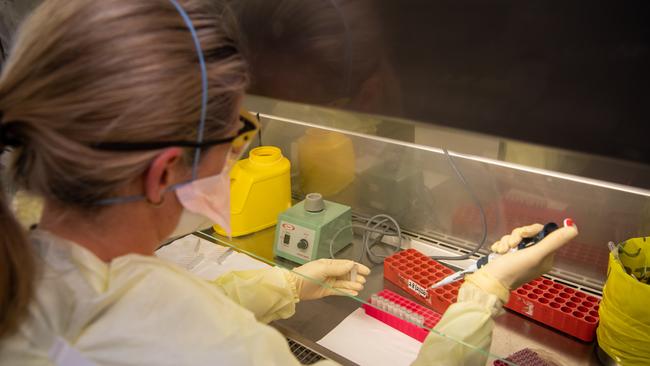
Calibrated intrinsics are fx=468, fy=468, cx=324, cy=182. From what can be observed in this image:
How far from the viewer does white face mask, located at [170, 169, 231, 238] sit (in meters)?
0.83

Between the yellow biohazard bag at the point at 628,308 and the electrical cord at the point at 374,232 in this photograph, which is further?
the electrical cord at the point at 374,232

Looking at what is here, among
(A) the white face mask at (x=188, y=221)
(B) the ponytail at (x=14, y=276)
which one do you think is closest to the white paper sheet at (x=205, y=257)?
(A) the white face mask at (x=188, y=221)

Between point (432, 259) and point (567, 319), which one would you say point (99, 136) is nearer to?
point (432, 259)

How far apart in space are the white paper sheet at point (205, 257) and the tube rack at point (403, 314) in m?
0.43

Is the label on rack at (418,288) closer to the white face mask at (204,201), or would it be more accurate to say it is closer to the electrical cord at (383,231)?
the electrical cord at (383,231)

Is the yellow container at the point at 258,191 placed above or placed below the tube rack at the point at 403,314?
above

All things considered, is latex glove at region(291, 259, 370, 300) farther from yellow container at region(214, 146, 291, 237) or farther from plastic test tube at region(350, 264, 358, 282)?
yellow container at region(214, 146, 291, 237)

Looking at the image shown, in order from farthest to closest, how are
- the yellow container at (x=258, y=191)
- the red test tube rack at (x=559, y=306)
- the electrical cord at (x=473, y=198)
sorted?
the yellow container at (x=258, y=191) → the electrical cord at (x=473, y=198) → the red test tube rack at (x=559, y=306)

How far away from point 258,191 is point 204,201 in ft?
1.82

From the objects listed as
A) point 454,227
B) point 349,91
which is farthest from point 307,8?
point 454,227

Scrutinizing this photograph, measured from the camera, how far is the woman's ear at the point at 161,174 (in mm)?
705

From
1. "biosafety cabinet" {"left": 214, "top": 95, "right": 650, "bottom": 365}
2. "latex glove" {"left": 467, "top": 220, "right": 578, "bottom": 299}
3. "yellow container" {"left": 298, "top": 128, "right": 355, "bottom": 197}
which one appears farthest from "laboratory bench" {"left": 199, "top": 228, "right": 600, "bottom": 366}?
"yellow container" {"left": 298, "top": 128, "right": 355, "bottom": 197}

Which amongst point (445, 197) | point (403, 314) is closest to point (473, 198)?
point (445, 197)

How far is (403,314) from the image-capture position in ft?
3.85
